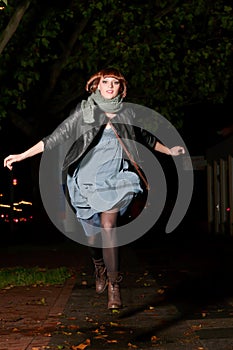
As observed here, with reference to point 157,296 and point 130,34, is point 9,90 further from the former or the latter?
point 157,296

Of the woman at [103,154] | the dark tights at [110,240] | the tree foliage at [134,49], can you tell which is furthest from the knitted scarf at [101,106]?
the tree foliage at [134,49]

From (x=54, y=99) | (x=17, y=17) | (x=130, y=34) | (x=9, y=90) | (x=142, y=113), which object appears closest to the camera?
(x=17, y=17)

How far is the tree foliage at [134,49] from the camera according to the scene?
18828 millimetres

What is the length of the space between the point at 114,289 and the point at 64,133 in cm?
131

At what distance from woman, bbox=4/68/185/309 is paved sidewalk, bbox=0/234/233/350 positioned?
0.52 m

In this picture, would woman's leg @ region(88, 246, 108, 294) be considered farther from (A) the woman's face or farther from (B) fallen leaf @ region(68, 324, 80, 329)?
(A) the woman's face

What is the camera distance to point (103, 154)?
22.9 feet

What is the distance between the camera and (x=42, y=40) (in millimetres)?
18578

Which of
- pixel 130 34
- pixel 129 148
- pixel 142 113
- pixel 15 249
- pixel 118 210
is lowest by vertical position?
pixel 15 249

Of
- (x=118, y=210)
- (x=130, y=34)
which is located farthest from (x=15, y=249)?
(x=118, y=210)

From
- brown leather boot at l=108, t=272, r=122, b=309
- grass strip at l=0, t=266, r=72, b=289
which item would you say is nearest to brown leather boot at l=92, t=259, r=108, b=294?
brown leather boot at l=108, t=272, r=122, b=309

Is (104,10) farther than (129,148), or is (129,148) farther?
(104,10)

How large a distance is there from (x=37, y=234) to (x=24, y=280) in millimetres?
14303

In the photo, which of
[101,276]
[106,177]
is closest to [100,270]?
[101,276]
